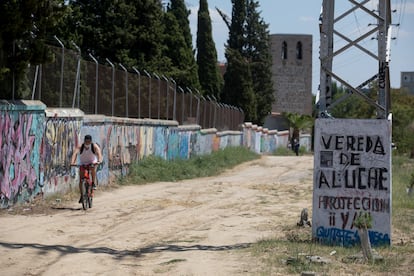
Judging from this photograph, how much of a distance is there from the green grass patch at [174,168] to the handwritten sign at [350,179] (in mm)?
12252

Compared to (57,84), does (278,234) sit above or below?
below

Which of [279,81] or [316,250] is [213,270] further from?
[279,81]

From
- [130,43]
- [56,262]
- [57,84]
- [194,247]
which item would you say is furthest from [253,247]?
[130,43]

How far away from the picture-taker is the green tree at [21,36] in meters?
14.2

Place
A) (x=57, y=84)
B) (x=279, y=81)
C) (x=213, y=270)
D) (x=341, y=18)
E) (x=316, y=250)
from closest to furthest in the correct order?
(x=213, y=270) < (x=316, y=250) < (x=341, y=18) < (x=57, y=84) < (x=279, y=81)

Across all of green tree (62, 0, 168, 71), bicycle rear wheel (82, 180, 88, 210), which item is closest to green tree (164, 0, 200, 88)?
green tree (62, 0, 168, 71)

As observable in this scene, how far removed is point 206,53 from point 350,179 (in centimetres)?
4817

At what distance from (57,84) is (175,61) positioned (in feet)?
92.9

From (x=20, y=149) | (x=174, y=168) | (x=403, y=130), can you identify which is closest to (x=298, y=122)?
(x=403, y=130)

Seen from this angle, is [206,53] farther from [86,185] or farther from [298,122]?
[86,185]

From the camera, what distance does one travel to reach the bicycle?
15578 mm

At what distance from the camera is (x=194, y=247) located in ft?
36.8

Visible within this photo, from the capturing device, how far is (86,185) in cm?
1560

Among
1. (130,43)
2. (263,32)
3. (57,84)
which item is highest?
(263,32)
